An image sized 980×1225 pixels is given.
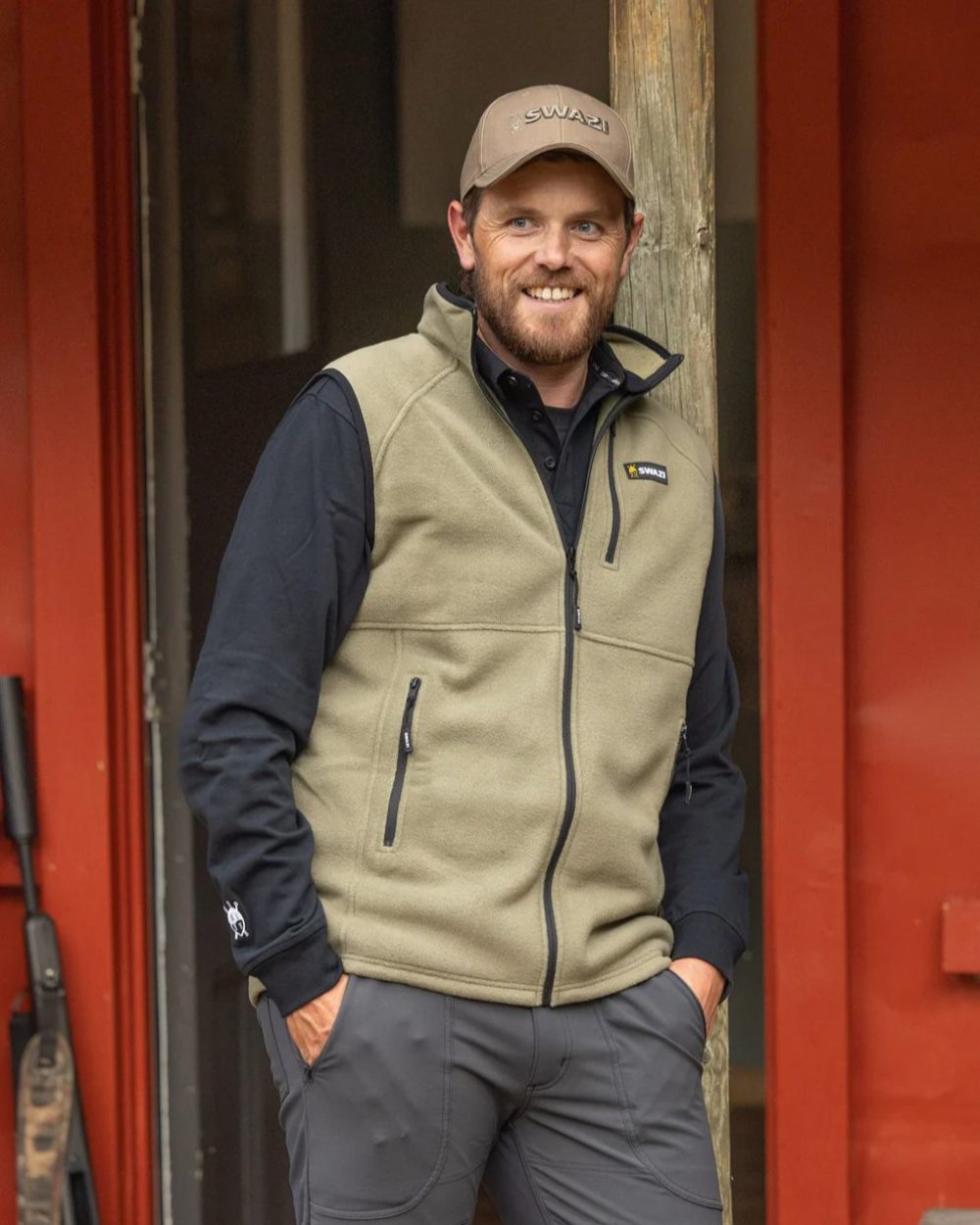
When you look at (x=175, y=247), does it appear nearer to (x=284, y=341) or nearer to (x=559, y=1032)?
(x=284, y=341)

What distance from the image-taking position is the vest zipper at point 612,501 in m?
2.28

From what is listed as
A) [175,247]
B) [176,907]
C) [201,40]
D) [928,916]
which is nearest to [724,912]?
[928,916]

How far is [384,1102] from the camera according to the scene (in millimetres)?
2102

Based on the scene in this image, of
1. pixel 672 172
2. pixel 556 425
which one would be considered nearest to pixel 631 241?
pixel 672 172

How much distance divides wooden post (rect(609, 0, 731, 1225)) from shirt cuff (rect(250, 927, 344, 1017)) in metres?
0.66

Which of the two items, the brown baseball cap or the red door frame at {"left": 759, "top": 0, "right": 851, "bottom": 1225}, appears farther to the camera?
the red door frame at {"left": 759, "top": 0, "right": 851, "bottom": 1225}

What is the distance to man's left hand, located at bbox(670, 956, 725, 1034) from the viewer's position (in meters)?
2.35

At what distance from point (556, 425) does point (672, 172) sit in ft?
1.31

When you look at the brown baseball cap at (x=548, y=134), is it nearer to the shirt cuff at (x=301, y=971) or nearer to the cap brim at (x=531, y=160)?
the cap brim at (x=531, y=160)

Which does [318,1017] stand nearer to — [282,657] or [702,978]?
[282,657]

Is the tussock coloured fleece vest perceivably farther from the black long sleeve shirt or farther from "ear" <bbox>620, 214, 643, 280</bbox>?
"ear" <bbox>620, 214, 643, 280</bbox>

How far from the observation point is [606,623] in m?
2.26

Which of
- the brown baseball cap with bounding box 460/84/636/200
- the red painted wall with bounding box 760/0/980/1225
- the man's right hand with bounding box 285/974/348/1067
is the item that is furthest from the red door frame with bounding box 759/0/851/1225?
the man's right hand with bounding box 285/974/348/1067

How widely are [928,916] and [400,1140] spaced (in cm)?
153
